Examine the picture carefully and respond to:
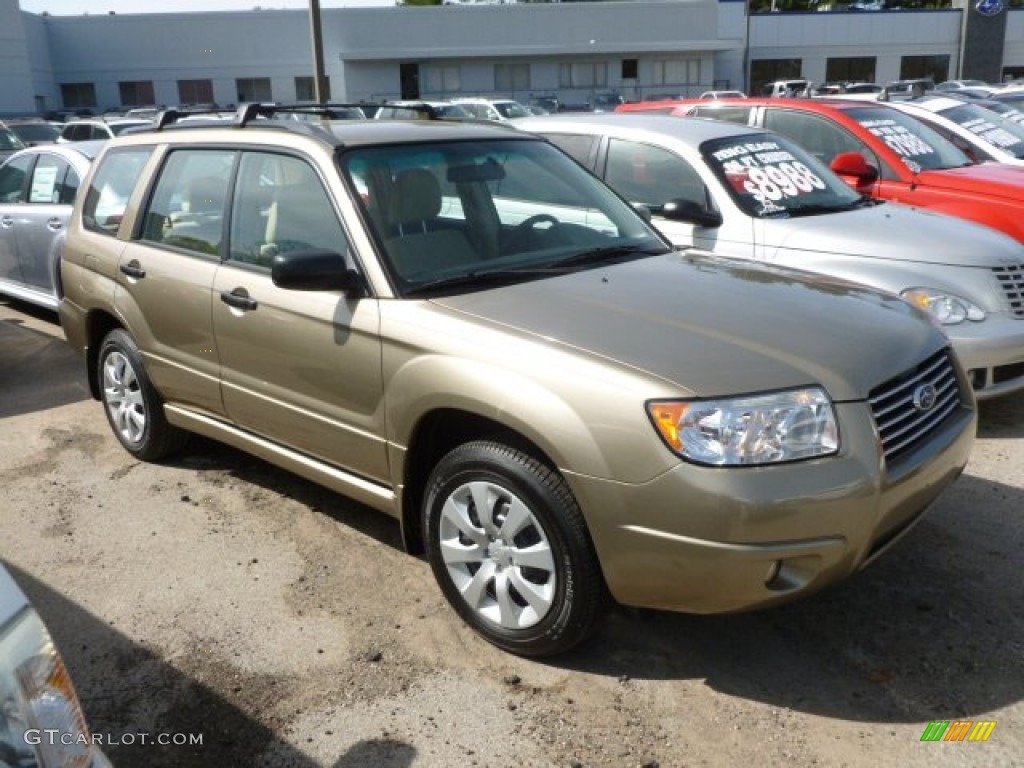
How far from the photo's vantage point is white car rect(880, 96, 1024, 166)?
9.34 metres

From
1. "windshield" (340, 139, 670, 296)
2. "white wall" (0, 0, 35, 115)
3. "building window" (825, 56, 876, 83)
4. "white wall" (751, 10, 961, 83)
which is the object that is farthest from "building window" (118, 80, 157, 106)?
"windshield" (340, 139, 670, 296)

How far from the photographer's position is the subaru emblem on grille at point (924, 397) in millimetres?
3295

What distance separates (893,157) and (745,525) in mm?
5559

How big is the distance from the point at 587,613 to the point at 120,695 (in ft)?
5.24

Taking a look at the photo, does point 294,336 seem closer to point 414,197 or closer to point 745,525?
point 414,197

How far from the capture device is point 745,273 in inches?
159

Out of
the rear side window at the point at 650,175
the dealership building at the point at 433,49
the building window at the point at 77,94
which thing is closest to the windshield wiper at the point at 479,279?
the rear side window at the point at 650,175

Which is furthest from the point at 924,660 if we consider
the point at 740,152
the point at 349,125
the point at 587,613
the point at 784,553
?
the point at 740,152

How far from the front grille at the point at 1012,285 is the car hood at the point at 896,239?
0.14ft

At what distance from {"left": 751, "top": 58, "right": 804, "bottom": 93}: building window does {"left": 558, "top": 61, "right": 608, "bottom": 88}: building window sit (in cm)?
972

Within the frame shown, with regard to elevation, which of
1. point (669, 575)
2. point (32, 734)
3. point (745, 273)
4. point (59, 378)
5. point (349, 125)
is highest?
point (349, 125)

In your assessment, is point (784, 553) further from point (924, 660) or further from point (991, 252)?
point (991, 252)

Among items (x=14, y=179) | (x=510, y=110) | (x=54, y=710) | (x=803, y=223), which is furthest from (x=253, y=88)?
(x=54, y=710)

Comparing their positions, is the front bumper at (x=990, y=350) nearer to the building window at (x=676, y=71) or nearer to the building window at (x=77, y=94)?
the building window at (x=676, y=71)
